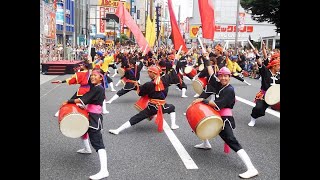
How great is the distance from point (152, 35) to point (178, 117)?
4717 millimetres

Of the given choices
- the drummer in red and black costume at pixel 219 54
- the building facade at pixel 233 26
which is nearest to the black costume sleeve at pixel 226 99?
the drummer in red and black costume at pixel 219 54

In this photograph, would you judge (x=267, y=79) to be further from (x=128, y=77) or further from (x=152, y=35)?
(x=152, y=35)

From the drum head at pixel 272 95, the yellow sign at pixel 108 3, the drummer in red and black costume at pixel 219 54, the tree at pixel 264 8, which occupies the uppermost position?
the yellow sign at pixel 108 3

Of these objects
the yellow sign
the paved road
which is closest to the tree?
the paved road

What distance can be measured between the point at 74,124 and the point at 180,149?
1979 mm

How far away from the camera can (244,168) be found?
507 centimetres

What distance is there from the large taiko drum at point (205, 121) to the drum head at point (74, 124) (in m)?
1.44

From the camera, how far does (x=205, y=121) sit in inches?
188

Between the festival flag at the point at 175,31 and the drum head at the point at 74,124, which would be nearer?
the drum head at the point at 74,124

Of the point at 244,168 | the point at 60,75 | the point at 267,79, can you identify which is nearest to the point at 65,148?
the point at 244,168

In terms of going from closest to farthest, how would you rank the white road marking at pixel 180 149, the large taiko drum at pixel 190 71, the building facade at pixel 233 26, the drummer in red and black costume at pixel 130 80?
the white road marking at pixel 180 149 < the drummer in red and black costume at pixel 130 80 < the large taiko drum at pixel 190 71 < the building facade at pixel 233 26

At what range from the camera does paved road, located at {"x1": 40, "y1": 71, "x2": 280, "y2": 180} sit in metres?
4.82

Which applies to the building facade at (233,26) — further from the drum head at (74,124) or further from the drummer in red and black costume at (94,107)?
the drum head at (74,124)

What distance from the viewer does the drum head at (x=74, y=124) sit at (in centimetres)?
474
